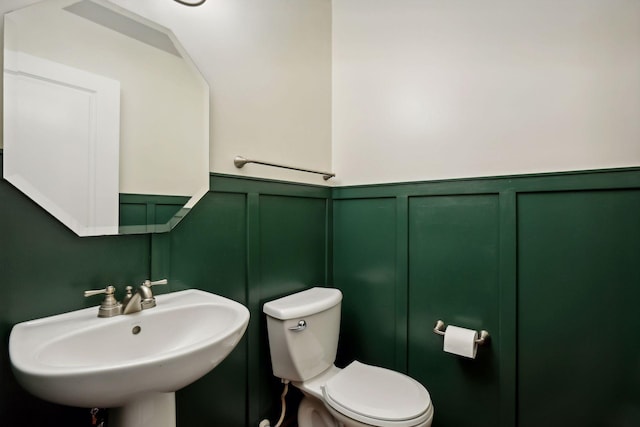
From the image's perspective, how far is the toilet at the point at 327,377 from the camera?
3.88ft

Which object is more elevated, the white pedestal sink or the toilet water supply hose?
the white pedestal sink

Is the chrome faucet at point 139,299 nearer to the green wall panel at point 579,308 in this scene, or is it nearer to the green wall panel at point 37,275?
the green wall panel at point 37,275

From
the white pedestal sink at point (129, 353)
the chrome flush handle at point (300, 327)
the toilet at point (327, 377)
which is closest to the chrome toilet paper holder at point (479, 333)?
the toilet at point (327, 377)

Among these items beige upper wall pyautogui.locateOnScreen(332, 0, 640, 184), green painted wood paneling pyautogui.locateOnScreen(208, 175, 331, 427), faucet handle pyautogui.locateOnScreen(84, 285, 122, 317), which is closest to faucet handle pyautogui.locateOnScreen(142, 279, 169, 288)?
faucet handle pyautogui.locateOnScreen(84, 285, 122, 317)

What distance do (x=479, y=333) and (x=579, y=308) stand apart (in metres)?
0.40

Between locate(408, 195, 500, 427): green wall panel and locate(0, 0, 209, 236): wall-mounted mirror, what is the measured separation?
112 centimetres

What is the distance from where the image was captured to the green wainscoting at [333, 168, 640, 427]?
46.3 inches

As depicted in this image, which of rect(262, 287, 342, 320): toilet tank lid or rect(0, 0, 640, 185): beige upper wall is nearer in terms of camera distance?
rect(0, 0, 640, 185): beige upper wall

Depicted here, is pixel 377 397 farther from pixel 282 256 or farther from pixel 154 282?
pixel 154 282

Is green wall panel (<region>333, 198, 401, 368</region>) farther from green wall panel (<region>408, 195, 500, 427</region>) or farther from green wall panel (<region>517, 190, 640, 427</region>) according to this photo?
green wall panel (<region>517, 190, 640, 427</region>)

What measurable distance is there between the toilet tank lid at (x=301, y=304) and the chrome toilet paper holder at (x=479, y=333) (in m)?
0.49

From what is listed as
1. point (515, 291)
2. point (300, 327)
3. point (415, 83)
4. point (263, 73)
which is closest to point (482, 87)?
point (415, 83)

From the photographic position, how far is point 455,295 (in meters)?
1.50

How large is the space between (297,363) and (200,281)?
1.90 ft
